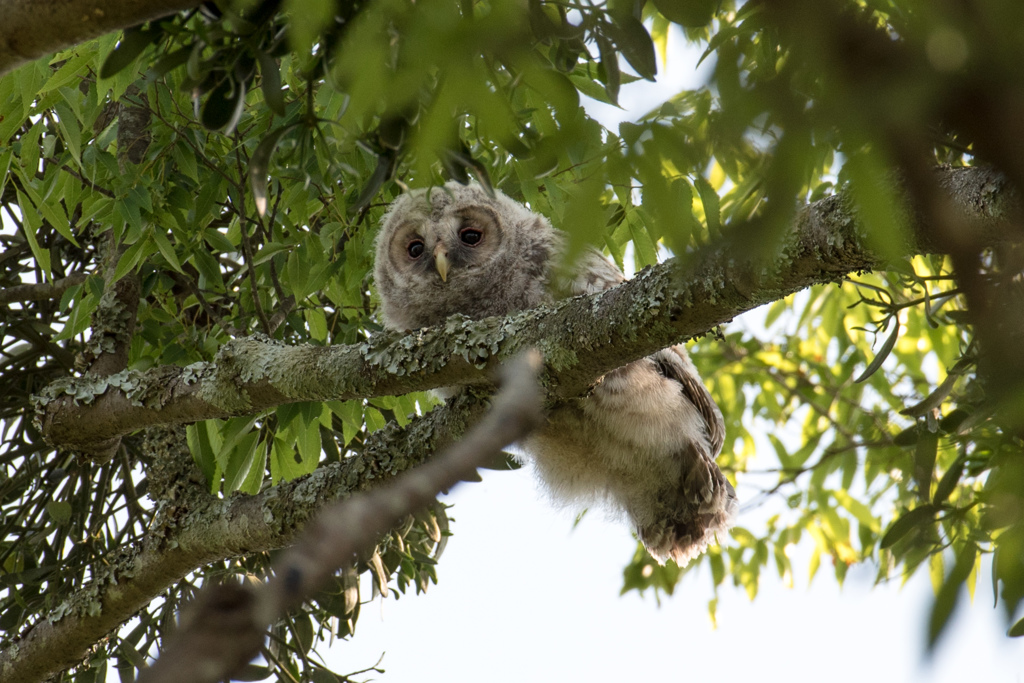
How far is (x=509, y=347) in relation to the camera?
202 cm

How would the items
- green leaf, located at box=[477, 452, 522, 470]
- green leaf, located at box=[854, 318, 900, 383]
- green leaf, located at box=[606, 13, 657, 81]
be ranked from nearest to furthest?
green leaf, located at box=[606, 13, 657, 81] < green leaf, located at box=[854, 318, 900, 383] < green leaf, located at box=[477, 452, 522, 470]

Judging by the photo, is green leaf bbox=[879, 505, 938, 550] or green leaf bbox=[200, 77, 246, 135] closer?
green leaf bbox=[200, 77, 246, 135]

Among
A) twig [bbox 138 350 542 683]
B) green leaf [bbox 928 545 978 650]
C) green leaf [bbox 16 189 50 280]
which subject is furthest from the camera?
green leaf [bbox 16 189 50 280]

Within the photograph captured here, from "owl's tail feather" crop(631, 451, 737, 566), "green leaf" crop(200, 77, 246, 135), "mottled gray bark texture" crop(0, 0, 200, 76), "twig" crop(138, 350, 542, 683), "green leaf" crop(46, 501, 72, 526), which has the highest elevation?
"green leaf" crop(46, 501, 72, 526)

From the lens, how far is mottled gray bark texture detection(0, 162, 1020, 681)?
5.14ft

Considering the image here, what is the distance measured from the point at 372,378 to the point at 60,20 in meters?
1.08

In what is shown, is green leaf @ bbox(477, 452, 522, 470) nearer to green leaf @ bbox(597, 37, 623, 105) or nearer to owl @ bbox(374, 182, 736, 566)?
owl @ bbox(374, 182, 736, 566)

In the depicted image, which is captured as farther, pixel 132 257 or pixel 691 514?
pixel 691 514

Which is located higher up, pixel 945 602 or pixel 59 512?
pixel 59 512

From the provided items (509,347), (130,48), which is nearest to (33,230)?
(130,48)

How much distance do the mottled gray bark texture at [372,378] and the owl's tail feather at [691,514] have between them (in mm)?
1018

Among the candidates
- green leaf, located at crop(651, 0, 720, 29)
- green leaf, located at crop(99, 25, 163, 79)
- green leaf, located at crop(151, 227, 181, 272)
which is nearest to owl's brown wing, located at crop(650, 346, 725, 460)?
green leaf, located at crop(151, 227, 181, 272)

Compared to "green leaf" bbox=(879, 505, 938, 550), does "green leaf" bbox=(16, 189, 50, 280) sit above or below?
above

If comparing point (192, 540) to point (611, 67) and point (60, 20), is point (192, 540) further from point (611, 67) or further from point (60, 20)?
point (611, 67)
